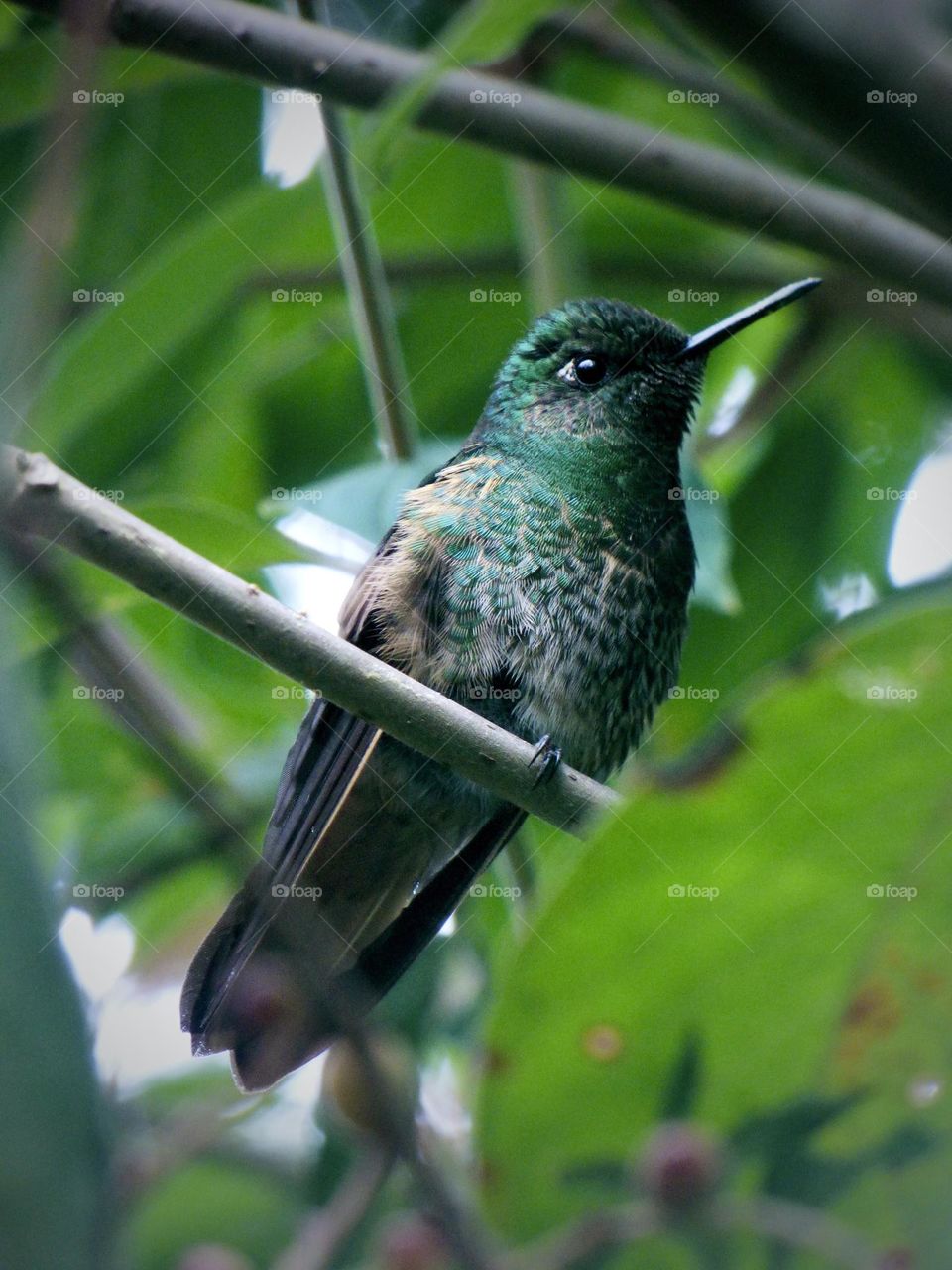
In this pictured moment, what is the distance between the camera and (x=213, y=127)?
4.05 m

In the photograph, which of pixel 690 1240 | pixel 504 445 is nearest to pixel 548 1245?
pixel 690 1240

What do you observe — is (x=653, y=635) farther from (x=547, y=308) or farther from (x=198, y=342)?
(x=198, y=342)

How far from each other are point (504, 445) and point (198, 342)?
2.76 ft
